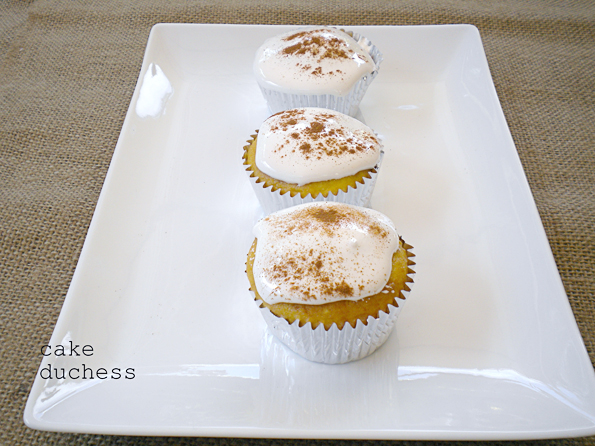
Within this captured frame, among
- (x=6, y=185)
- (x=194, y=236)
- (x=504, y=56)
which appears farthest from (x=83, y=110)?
(x=504, y=56)

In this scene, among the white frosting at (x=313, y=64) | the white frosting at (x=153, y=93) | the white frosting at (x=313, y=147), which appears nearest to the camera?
the white frosting at (x=313, y=147)

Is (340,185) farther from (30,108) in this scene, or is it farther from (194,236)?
(30,108)

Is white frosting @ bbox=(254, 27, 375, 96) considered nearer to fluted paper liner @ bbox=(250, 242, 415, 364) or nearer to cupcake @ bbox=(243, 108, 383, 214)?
cupcake @ bbox=(243, 108, 383, 214)

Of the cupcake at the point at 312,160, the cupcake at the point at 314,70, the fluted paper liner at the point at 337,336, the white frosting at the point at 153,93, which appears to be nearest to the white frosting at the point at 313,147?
the cupcake at the point at 312,160

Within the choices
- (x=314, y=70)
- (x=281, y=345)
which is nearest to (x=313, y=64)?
(x=314, y=70)

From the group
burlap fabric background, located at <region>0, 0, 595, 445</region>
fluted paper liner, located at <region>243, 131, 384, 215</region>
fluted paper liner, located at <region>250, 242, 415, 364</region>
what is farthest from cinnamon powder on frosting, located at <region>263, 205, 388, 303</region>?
burlap fabric background, located at <region>0, 0, 595, 445</region>

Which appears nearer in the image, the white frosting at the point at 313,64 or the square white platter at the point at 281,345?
the square white platter at the point at 281,345

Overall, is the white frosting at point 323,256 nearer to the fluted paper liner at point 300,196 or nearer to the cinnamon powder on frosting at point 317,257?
the cinnamon powder on frosting at point 317,257
